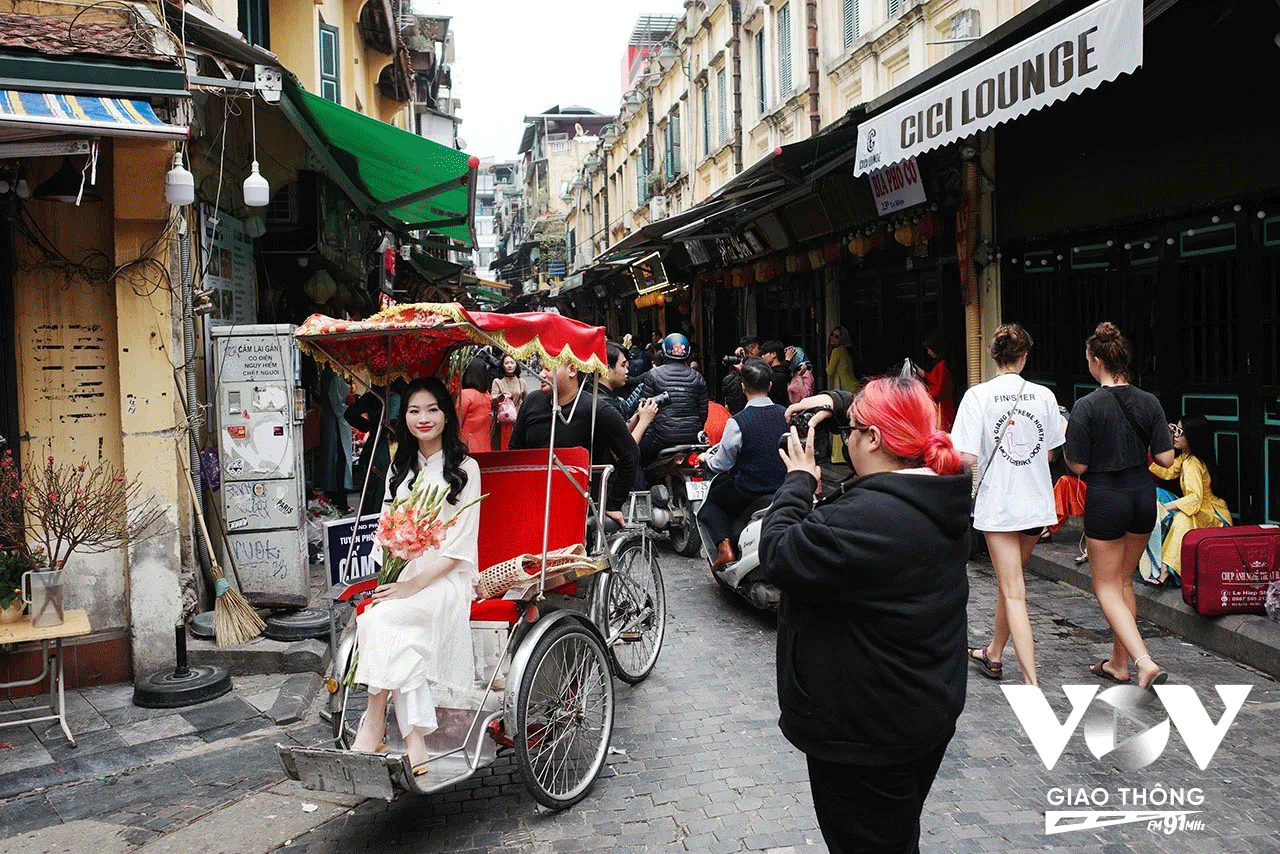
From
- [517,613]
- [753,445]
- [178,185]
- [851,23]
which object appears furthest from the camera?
[851,23]

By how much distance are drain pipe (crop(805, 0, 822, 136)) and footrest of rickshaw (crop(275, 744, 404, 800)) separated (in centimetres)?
1458

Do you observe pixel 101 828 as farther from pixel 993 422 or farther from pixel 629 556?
pixel 993 422

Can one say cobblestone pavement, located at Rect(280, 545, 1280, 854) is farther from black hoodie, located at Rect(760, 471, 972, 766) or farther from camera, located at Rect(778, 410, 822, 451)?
camera, located at Rect(778, 410, 822, 451)

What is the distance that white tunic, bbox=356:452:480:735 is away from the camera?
4.03 meters

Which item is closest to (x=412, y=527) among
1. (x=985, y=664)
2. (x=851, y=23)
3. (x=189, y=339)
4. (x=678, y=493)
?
(x=189, y=339)

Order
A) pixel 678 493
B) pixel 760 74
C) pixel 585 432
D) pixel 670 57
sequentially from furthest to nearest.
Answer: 1. pixel 670 57
2. pixel 760 74
3. pixel 678 493
4. pixel 585 432

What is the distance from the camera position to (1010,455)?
565cm

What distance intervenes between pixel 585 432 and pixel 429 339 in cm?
140

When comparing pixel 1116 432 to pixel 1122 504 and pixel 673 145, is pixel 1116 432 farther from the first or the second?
pixel 673 145

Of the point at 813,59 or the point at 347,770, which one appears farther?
the point at 813,59

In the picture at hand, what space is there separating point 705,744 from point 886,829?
2429 millimetres

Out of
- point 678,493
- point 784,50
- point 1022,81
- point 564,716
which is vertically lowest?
point 564,716

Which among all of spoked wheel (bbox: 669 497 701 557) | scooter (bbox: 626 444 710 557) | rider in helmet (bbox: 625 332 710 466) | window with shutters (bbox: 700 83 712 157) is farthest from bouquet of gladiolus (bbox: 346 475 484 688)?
window with shutters (bbox: 700 83 712 157)

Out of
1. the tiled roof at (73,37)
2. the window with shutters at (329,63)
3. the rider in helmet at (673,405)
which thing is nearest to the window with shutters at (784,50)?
the window with shutters at (329,63)
